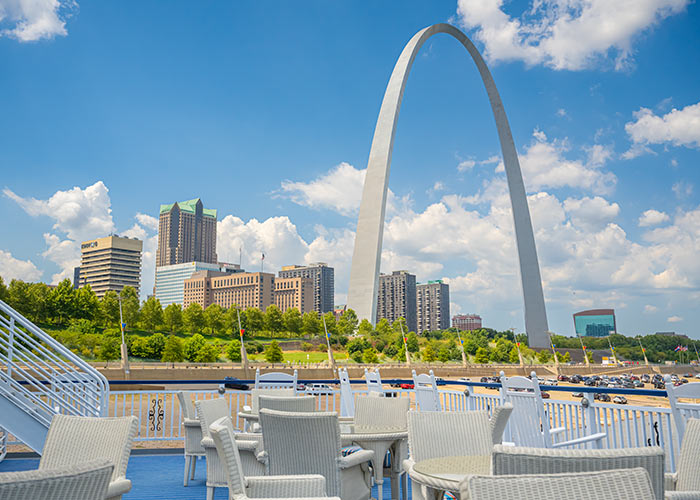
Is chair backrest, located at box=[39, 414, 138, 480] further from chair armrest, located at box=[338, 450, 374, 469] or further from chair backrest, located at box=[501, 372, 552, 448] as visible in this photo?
chair backrest, located at box=[501, 372, 552, 448]

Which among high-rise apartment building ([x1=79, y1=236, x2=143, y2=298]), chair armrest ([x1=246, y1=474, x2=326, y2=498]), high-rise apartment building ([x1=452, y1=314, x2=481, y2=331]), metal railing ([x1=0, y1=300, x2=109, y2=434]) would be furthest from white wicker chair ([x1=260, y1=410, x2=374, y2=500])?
high-rise apartment building ([x1=452, y1=314, x2=481, y2=331])

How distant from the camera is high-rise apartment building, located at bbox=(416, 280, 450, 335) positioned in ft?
453

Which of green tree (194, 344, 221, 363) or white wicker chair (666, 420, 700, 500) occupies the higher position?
white wicker chair (666, 420, 700, 500)

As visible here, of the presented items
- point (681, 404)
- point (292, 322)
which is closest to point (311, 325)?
point (292, 322)

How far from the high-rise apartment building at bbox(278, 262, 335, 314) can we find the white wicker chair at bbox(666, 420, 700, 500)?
12626 centimetres

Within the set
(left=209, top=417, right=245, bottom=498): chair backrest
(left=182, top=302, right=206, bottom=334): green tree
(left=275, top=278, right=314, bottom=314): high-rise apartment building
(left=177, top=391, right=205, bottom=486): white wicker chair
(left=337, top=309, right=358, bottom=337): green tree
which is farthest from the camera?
(left=275, top=278, right=314, bottom=314): high-rise apartment building

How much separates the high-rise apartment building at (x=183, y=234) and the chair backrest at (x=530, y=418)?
178785mm

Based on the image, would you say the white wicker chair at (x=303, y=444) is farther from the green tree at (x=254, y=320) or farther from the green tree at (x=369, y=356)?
the green tree at (x=254, y=320)

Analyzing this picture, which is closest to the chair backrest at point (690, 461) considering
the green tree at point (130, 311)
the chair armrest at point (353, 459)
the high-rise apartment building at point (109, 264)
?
the chair armrest at point (353, 459)

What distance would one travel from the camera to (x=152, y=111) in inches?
2190

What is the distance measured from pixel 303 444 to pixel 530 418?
2.73 meters

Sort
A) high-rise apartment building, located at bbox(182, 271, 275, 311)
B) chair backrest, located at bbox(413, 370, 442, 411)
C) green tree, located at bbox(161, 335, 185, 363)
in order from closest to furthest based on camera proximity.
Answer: chair backrest, located at bbox(413, 370, 442, 411) < green tree, located at bbox(161, 335, 185, 363) < high-rise apartment building, located at bbox(182, 271, 275, 311)

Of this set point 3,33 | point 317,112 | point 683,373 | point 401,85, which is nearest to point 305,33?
point 317,112

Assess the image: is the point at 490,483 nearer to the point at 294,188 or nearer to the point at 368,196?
the point at 368,196
